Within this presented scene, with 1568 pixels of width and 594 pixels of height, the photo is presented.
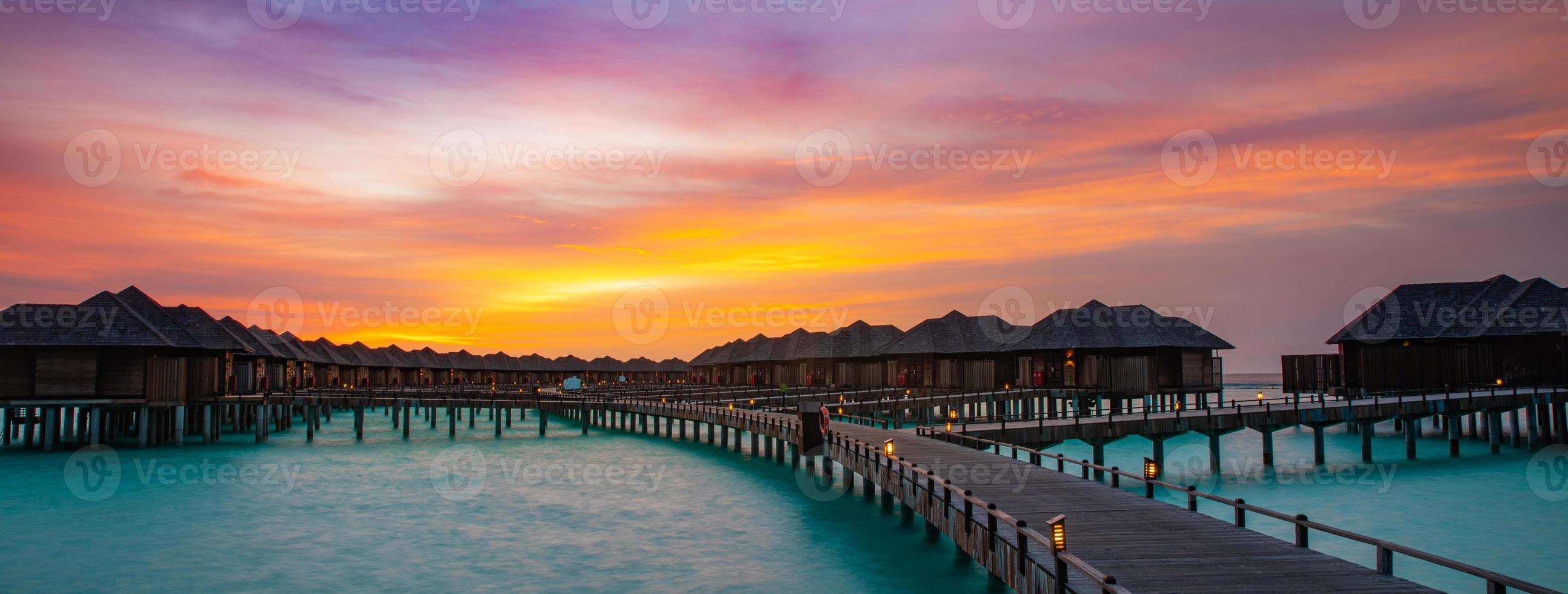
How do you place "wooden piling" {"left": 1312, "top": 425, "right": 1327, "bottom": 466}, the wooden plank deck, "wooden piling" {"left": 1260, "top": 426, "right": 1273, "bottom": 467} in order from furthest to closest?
"wooden piling" {"left": 1312, "top": 425, "right": 1327, "bottom": 466}
"wooden piling" {"left": 1260, "top": 426, "right": 1273, "bottom": 467}
the wooden plank deck

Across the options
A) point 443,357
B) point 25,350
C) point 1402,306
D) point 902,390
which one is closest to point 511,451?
point 25,350

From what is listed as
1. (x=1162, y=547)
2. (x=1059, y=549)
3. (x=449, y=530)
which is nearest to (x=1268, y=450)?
(x=1162, y=547)

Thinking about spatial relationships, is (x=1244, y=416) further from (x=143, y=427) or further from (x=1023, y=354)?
(x=143, y=427)

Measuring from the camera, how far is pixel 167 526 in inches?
1064

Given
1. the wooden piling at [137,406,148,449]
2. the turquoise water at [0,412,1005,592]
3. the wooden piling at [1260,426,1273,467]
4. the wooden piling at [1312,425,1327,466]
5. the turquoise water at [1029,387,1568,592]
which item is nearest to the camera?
the turquoise water at [0,412,1005,592]

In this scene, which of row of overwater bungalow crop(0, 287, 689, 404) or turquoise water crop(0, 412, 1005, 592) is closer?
turquoise water crop(0, 412, 1005, 592)

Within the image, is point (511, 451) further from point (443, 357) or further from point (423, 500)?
point (443, 357)

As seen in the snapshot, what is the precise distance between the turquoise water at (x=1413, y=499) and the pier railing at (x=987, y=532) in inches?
412

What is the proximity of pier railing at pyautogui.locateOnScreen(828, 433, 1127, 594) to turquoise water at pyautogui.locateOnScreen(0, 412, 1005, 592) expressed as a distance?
2017mm

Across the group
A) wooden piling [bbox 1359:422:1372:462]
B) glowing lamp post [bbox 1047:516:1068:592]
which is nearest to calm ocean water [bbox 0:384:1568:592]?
wooden piling [bbox 1359:422:1372:462]

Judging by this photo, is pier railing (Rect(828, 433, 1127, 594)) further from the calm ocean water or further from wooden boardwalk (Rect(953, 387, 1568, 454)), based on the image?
wooden boardwalk (Rect(953, 387, 1568, 454))

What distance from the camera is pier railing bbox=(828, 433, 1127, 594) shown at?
1168cm

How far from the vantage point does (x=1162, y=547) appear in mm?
13758

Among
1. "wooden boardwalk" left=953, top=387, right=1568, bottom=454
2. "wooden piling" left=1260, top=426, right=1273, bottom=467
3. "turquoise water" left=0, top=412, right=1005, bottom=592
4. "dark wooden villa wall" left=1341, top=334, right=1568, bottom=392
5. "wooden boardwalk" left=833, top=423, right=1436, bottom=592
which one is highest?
"dark wooden villa wall" left=1341, top=334, right=1568, bottom=392
